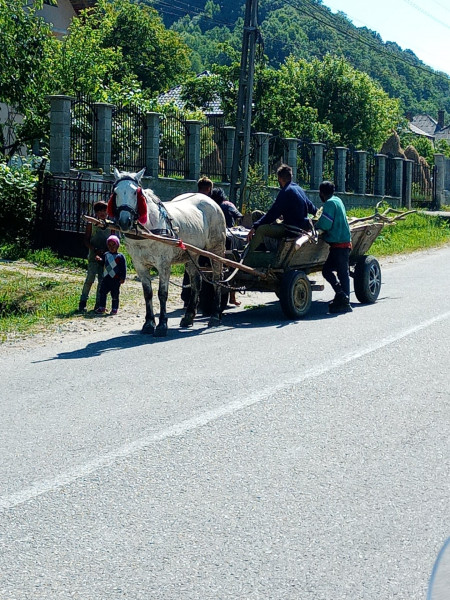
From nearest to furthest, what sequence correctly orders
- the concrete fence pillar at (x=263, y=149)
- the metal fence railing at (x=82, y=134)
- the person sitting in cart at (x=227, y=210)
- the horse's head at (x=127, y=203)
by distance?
the horse's head at (x=127, y=203) → the person sitting in cart at (x=227, y=210) → the metal fence railing at (x=82, y=134) → the concrete fence pillar at (x=263, y=149)

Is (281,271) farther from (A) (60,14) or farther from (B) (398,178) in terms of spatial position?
(A) (60,14)

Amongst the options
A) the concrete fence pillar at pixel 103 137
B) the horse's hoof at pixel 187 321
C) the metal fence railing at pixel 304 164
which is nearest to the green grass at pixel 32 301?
the horse's hoof at pixel 187 321

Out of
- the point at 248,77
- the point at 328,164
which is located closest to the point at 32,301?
the point at 248,77

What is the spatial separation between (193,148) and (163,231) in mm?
15660

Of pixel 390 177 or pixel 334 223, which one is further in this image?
pixel 390 177

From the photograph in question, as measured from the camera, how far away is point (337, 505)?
541cm

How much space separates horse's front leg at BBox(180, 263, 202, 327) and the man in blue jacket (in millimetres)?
926

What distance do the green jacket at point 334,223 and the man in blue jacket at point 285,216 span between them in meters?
0.52

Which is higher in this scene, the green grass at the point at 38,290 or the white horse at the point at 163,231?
the white horse at the point at 163,231

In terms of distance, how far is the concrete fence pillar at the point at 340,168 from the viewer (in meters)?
36.5

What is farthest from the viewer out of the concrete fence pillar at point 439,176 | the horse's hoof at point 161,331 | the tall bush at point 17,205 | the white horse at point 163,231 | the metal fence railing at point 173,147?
the concrete fence pillar at point 439,176

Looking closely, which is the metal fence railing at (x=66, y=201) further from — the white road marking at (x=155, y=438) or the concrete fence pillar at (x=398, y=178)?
the concrete fence pillar at (x=398, y=178)

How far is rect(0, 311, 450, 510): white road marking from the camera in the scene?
18.3 feet

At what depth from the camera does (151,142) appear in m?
24.8
